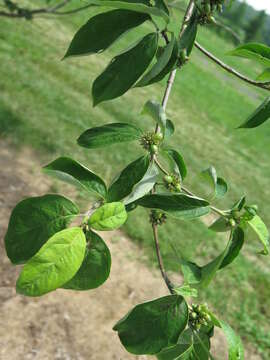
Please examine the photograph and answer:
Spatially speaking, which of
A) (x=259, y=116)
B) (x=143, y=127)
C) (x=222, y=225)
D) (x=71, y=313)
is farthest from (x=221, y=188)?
(x=143, y=127)

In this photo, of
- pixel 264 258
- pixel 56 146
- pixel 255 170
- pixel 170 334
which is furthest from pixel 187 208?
pixel 255 170

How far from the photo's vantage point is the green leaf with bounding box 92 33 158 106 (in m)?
0.60

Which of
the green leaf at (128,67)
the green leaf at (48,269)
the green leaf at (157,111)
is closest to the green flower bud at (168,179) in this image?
the green leaf at (157,111)

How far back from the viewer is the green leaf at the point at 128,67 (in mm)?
599

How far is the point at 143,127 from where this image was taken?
6.84 metres

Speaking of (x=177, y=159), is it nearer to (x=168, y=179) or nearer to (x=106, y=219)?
(x=168, y=179)

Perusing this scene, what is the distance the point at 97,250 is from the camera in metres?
0.57

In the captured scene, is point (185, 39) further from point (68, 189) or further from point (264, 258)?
point (264, 258)

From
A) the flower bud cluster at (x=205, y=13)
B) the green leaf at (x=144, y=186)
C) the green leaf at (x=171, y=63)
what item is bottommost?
the green leaf at (x=144, y=186)

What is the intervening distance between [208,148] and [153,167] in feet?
24.5

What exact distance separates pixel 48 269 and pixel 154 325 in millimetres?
257

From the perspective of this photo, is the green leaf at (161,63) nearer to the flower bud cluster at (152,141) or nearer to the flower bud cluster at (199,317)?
the flower bud cluster at (152,141)

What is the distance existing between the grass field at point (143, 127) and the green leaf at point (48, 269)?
15.9 inches

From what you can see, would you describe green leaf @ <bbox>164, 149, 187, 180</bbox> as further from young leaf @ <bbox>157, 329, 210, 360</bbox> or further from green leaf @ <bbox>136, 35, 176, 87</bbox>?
young leaf @ <bbox>157, 329, 210, 360</bbox>
